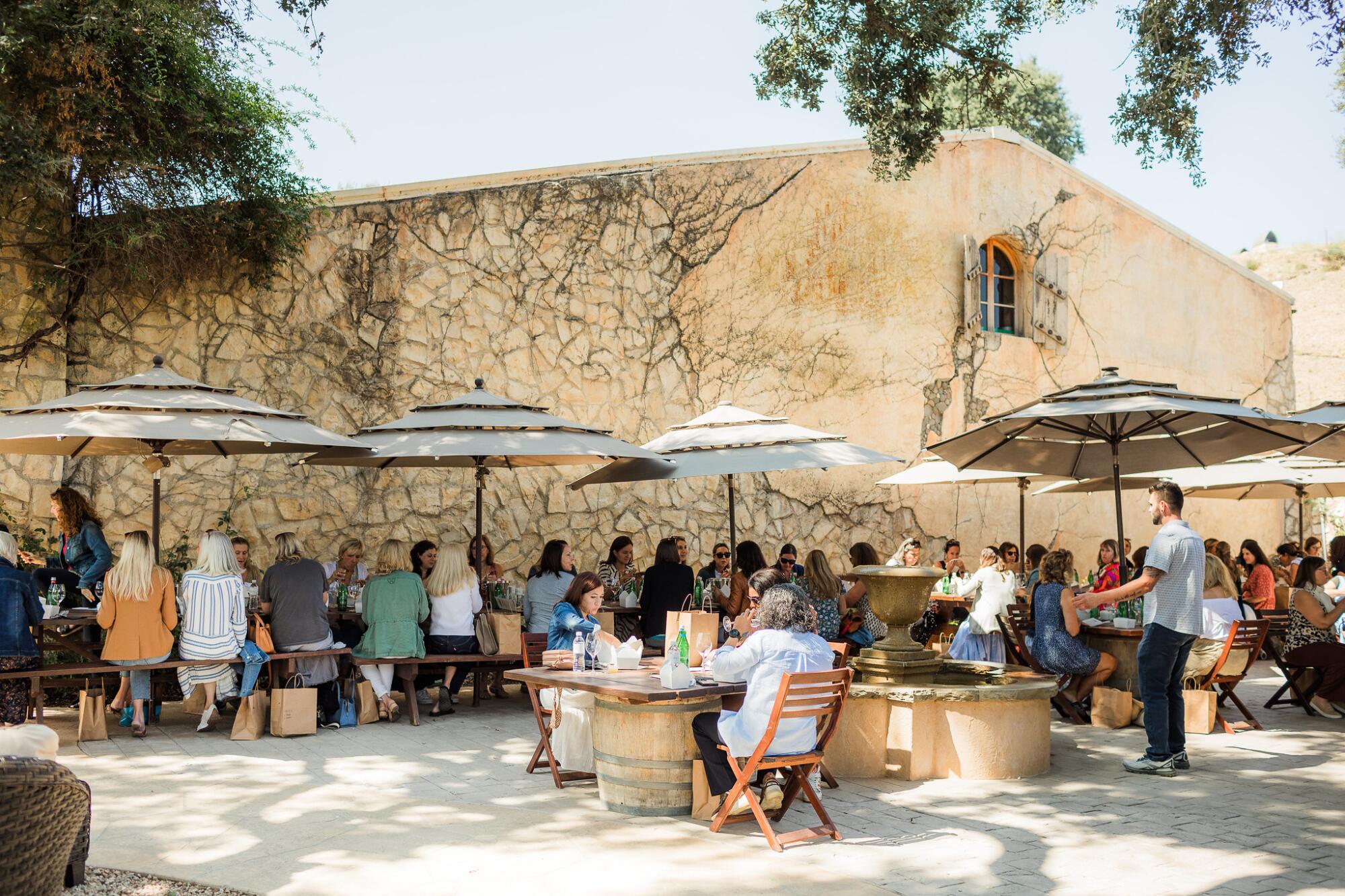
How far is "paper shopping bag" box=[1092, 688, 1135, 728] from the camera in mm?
8320

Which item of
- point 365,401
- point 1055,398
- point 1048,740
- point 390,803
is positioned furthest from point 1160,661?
point 365,401

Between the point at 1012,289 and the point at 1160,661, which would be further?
the point at 1012,289

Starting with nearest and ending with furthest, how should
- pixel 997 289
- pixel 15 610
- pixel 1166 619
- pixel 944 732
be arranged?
pixel 944 732
pixel 1166 619
pixel 15 610
pixel 997 289

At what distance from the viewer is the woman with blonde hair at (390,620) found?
333 inches

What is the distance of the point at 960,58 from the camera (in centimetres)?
1030

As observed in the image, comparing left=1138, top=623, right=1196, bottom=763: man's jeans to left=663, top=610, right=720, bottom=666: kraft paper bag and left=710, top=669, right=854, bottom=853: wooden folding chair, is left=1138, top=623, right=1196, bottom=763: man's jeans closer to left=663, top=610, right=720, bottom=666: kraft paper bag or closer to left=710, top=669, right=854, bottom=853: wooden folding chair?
left=710, top=669, right=854, bottom=853: wooden folding chair

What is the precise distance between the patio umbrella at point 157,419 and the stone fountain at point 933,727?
13.7 ft

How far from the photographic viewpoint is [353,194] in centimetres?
1232

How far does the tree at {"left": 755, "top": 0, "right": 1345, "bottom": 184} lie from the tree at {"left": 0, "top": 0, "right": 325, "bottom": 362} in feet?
16.1

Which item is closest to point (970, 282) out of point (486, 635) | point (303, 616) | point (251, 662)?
point (486, 635)

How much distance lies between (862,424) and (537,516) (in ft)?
14.0

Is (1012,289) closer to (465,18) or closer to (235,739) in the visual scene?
(465,18)

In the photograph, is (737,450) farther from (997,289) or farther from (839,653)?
(997,289)

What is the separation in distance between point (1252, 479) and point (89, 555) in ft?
36.3
